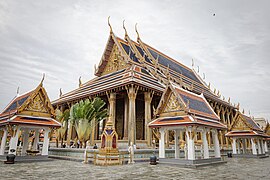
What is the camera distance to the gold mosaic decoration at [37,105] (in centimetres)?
1080

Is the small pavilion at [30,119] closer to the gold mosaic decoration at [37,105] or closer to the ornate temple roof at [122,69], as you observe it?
the gold mosaic decoration at [37,105]

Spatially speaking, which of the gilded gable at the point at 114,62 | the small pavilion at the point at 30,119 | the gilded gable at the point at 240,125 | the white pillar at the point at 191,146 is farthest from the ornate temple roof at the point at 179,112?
the gilded gable at the point at 114,62

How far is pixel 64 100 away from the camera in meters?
20.8

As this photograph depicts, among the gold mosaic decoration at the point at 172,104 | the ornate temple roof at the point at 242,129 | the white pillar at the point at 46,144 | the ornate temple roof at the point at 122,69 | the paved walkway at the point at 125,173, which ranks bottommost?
the paved walkway at the point at 125,173

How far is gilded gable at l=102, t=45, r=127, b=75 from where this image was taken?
66.5 feet

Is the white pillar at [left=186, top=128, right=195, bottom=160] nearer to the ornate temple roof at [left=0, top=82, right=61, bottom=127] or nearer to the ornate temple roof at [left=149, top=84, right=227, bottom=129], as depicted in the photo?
the ornate temple roof at [left=149, top=84, right=227, bottom=129]

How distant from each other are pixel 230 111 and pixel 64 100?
23314 millimetres

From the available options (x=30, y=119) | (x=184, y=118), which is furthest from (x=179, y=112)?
(x=30, y=119)

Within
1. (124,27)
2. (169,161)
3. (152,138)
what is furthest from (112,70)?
(169,161)

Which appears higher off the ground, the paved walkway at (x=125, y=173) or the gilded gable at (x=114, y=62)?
the gilded gable at (x=114, y=62)

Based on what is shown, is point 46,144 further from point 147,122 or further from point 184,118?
point 184,118

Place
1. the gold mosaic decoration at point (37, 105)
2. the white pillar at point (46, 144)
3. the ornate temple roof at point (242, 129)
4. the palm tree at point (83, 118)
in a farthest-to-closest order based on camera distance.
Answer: the ornate temple roof at point (242, 129), the palm tree at point (83, 118), the white pillar at point (46, 144), the gold mosaic decoration at point (37, 105)

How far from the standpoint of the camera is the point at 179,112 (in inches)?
364

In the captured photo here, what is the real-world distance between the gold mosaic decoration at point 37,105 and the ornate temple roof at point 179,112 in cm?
622
